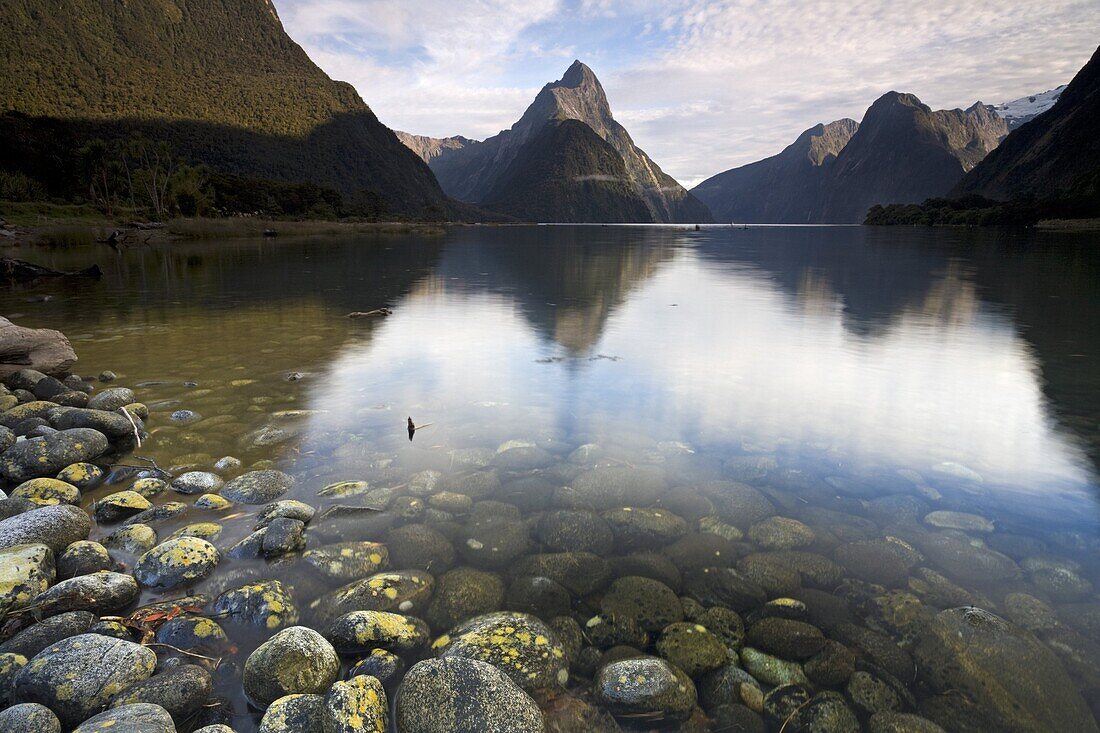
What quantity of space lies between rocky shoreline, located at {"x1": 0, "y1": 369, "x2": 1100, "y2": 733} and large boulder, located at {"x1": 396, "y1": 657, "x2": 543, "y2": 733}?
17mm

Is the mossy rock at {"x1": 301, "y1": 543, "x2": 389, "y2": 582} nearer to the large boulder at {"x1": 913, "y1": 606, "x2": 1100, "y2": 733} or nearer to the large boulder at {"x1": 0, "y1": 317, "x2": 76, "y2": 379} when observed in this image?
the large boulder at {"x1": 913, "y1": 606, "x2": 1100, "y2": 733}

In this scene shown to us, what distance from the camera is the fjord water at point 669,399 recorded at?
7.05 metres

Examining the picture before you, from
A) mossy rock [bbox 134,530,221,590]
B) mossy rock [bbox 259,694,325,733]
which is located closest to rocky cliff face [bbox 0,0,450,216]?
mossy rock [bbox 134,530,221,590]

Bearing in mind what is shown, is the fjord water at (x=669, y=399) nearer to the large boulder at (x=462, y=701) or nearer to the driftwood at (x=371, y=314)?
the driftwood at (x=371, y=314)

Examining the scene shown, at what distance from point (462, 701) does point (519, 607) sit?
1507 mm

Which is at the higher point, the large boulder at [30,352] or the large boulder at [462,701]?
the large boulder at [30,352]

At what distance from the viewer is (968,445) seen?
902 centimetres

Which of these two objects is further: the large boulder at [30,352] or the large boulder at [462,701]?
the large boulder at [30,352]

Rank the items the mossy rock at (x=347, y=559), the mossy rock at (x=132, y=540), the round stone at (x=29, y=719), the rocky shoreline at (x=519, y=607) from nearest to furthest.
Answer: the round stone at (x=29, y=719), the rocky shoreline at (x=519, y=607), the mossy rock at (x=347, y=559), the mossy rock at (x=132, y=540)

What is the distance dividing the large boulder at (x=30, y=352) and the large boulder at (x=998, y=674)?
1601cm

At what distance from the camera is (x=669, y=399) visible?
1141cm

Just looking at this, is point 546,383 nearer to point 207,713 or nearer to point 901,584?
point 901,584

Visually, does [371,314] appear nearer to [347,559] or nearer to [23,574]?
[347,559]

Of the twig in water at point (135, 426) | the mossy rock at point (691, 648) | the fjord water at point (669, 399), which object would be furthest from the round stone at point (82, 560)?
the mossy rock at point (691, 648)
